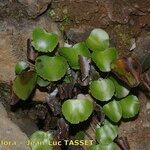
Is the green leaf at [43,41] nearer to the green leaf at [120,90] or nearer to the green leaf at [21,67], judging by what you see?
the green leaf at [21,67]

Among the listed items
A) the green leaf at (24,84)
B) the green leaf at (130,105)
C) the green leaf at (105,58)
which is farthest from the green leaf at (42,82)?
the green leaf at (130,105)

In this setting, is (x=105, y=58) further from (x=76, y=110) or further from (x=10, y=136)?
(x=10, y=136)

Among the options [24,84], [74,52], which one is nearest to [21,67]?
[24,84]

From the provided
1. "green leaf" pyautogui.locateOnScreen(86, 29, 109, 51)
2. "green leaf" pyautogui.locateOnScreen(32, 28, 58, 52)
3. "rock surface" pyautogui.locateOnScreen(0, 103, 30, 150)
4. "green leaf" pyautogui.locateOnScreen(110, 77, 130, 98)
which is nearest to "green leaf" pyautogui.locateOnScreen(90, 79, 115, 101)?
"green leaf" pyautogui.locateOnScreen(110, 77, 130, 98)

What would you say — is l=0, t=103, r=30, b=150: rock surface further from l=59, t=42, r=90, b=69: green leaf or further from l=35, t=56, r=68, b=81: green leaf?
l=59, t=42, r=90, b=69: green leaf

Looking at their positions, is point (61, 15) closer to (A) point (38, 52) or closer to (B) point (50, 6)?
(B) point (50, 6)

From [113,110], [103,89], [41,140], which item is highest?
[103,89]
